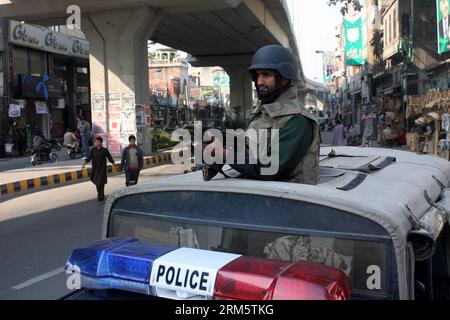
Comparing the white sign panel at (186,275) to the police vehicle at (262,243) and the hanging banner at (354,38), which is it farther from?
the hanging banner at (354,38)

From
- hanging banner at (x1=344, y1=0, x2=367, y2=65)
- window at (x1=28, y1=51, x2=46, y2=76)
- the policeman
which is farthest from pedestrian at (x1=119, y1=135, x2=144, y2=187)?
hanging banner at (x1=344, y1=0, x2=367, y2=65)

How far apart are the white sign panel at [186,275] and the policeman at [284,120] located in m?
0.58

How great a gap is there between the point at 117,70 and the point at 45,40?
45.8 ft

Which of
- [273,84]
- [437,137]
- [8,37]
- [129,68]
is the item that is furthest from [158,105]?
[273,84]

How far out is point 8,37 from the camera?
2791 cm

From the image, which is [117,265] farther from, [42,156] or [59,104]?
[59,104]

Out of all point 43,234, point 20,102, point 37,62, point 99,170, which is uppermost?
Answer: point 37,62

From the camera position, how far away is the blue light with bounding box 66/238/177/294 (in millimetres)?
1873

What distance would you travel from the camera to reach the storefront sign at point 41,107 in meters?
31.1

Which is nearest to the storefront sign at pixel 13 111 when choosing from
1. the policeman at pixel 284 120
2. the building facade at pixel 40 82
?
the building facade at pixel 40 82

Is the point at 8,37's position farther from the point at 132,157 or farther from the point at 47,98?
the point at 132,157

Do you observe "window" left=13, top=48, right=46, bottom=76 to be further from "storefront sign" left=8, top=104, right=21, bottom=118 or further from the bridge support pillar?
the bridge support pillar

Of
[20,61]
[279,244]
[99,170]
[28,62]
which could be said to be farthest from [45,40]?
[279,244]

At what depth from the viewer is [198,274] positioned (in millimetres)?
1783
